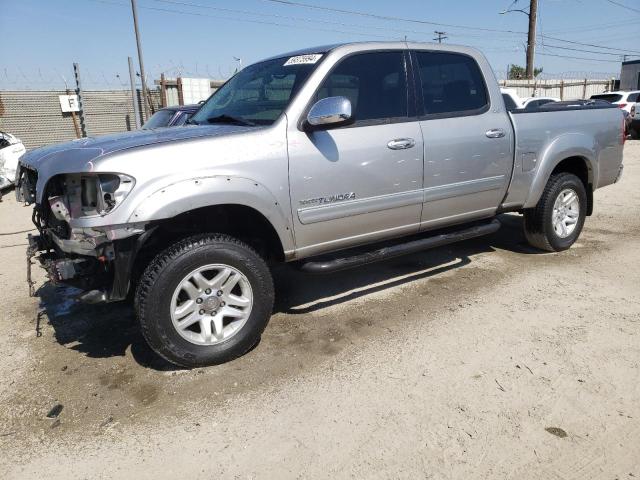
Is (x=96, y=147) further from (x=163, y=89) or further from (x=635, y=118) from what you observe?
(x=635, y=118)

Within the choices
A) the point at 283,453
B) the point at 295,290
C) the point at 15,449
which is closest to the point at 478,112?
the point at 295,290

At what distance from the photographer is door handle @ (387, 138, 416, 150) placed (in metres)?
3.78

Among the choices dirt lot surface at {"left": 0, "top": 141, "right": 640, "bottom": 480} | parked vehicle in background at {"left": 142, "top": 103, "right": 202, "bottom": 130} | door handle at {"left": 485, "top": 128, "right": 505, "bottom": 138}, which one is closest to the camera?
dirt lot surface at {"left": 0, "top": 141, "right": 640, "bottom": 480}

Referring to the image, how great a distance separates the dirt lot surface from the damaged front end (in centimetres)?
65

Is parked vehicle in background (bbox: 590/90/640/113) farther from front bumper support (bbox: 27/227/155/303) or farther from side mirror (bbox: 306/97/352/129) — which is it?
front bumper support (bbox: 27/227/155/303)

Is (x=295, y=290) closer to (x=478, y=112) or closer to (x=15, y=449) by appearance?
(x=478, y=112)

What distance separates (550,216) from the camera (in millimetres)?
5188

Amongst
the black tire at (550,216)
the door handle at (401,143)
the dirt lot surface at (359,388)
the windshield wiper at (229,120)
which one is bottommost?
the dirt lot surface at (359,388)

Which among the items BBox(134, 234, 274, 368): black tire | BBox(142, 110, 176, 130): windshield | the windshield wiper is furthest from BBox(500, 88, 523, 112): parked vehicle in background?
BBox(142, 110, 176, 130): windshield

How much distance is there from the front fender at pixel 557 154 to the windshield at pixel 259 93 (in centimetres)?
254

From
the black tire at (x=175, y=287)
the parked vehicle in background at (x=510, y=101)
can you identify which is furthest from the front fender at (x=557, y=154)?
the black tire at (x=175, y=287)

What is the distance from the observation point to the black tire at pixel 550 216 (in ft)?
16.8

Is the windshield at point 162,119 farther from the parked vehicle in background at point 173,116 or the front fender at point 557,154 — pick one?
→ the front fender at point 557,154

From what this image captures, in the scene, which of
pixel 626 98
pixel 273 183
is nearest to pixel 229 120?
pixel 273 183
